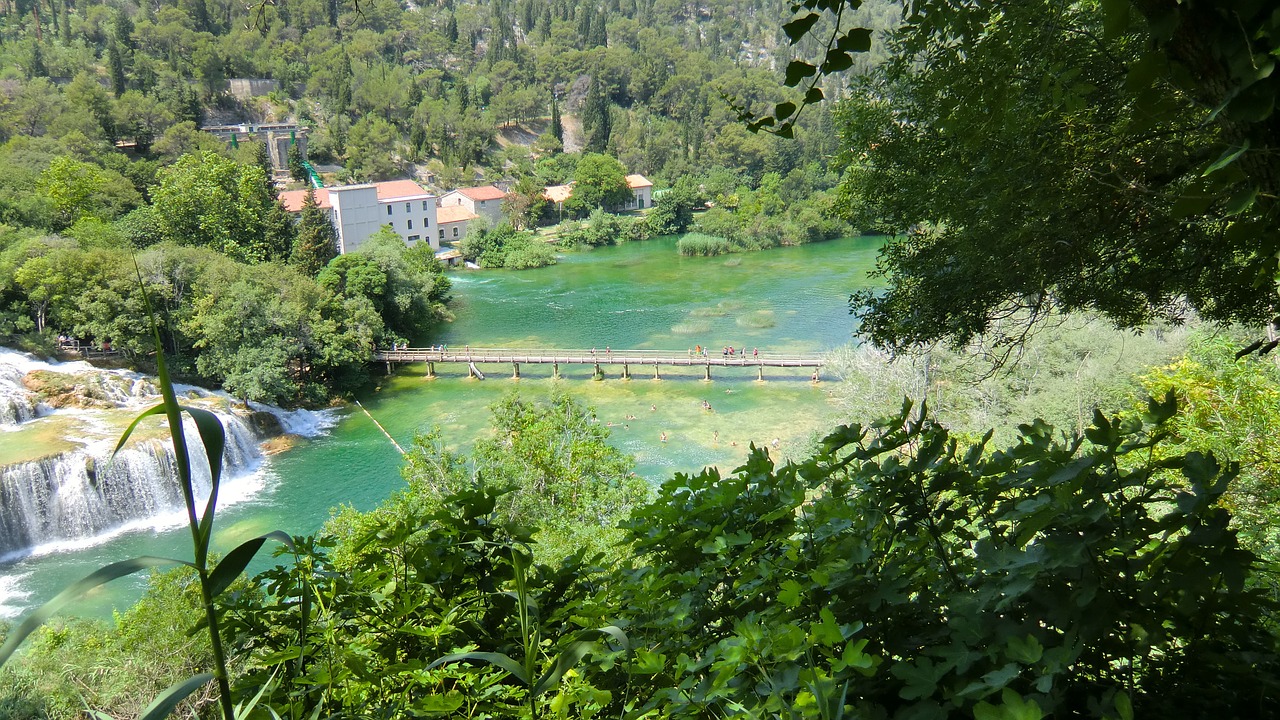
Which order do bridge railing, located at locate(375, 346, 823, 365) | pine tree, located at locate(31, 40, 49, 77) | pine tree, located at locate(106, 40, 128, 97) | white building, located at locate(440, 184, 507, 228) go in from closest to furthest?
1. bridge railing, located at locate(375, 346, 823, 365)
2. white building, located at locate(440, 184, 507, 228)
3. pine tree, located at locate(106, 40, 128, 97)
4. pine tree, located at locate(31, 40, 49, 77)

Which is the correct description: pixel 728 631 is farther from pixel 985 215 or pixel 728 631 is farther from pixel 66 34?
pixel 66 34

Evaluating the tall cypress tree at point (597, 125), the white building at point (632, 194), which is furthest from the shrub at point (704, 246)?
the tall cypress tree at point (597, 125)

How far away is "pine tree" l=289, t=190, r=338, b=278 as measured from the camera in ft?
79.6

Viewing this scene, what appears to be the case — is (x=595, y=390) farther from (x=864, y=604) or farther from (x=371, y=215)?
(x=864, y=604)

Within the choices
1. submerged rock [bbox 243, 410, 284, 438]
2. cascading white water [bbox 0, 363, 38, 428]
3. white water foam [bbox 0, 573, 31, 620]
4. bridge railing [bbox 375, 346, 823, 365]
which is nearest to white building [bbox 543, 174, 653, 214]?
bridge railing [bbox 375, 346, 823, 365]

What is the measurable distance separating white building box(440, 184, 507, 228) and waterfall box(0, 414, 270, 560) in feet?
84.7

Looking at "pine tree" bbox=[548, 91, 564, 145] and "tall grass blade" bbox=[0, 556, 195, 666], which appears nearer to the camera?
"tall grass blade" bbox=[0, 556, 195, 666]

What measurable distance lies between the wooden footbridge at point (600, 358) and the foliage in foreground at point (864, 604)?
57.5ft

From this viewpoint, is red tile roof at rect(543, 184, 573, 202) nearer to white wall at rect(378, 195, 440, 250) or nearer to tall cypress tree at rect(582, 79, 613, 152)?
tall cypress tree at rect(582, 79, 613, 152)

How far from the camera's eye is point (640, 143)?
5297 centimetres

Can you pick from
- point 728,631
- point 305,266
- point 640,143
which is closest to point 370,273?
point 305,266

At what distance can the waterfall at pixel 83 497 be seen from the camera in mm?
12508

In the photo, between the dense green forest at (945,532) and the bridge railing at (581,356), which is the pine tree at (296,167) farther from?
the dense green forest at (945,532)

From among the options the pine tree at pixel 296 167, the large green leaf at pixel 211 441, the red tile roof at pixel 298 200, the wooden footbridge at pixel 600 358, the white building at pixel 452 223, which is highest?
the pine tree at pixel 296 167
